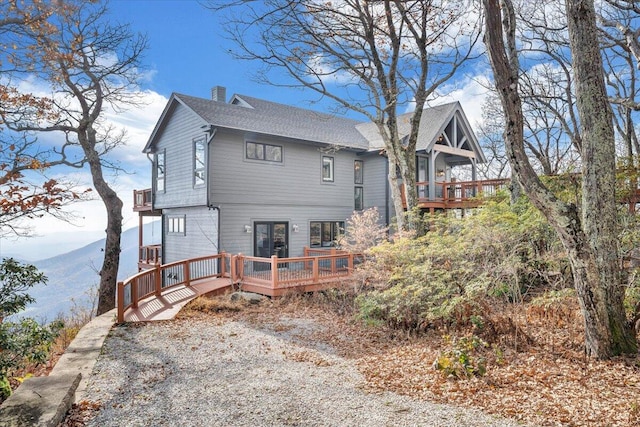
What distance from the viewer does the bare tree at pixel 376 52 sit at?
465 inches

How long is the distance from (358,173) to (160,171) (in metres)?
9.01

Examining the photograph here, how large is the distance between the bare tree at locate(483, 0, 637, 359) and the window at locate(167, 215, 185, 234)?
1341 centimetres

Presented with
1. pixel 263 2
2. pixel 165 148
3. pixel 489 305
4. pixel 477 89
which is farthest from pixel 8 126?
pixel 477 89

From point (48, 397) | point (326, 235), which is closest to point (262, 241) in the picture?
point (326, 235)

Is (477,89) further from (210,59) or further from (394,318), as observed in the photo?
(394,318)

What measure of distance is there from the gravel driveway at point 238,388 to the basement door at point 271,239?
752 cm

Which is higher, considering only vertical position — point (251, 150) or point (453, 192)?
point (251, 150)

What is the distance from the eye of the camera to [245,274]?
12312 millimetres

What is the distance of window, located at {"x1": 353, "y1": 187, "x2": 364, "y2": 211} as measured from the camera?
1869 centimetres

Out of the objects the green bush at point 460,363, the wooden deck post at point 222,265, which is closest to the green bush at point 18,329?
the green bush at point 460,363

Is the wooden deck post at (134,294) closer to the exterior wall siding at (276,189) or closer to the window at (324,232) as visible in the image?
the exterior wall siding at (276,189)

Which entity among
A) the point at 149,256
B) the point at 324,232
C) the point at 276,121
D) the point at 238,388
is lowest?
the point at 238,388

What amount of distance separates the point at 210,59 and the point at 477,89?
11.5 metres

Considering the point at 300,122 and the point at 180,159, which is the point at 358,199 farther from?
the point at 180,159
